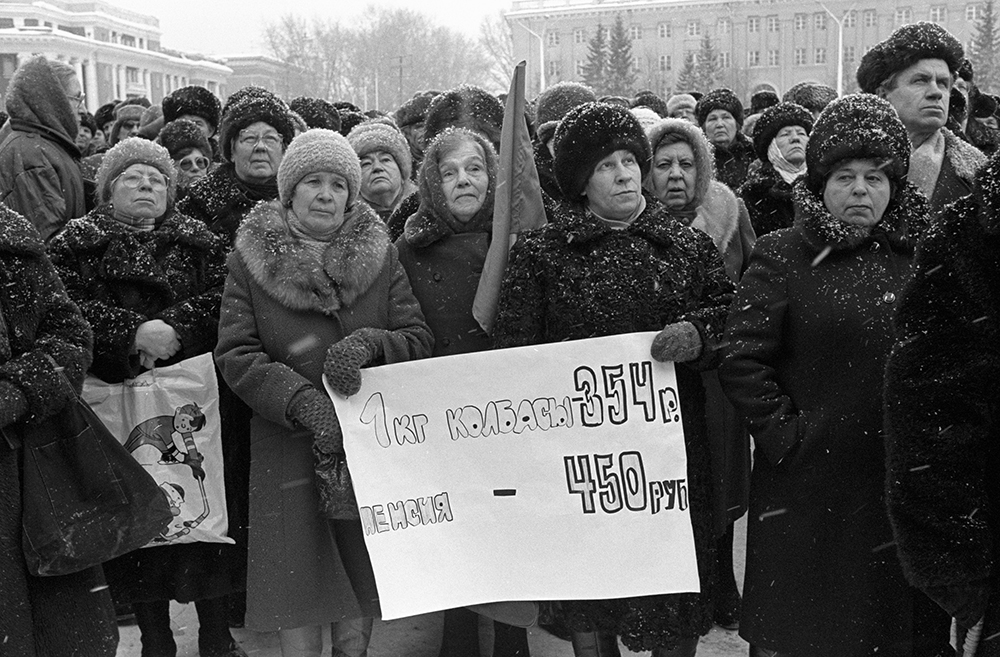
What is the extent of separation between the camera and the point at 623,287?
3617mm

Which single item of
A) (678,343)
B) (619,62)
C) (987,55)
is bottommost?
(678,343)

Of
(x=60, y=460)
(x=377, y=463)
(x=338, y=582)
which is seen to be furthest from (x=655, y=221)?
(x=60, y=460)

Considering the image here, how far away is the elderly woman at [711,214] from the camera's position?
14.0 feet

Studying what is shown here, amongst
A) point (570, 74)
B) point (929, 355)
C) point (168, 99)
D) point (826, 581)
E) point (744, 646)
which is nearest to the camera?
point (929, 355)

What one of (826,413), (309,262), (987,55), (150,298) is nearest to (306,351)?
(309,262)

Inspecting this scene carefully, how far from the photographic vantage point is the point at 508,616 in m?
3.83

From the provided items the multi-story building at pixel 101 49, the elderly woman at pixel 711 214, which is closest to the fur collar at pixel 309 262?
the elderly woman at pixel 711 214

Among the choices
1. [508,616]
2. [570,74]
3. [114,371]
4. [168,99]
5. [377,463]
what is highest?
[570,74]

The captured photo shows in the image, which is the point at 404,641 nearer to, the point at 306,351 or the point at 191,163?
the point at 306,351

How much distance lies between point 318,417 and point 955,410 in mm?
2108

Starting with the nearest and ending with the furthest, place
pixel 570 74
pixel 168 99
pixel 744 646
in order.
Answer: pixel 744 646
pixel 168 99
pixel 570 74

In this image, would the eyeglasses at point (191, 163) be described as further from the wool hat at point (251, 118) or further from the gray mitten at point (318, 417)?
the gray mitten at point (318, 417)

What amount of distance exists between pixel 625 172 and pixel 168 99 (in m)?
4.21

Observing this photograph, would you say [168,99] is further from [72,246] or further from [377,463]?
[377,463]
